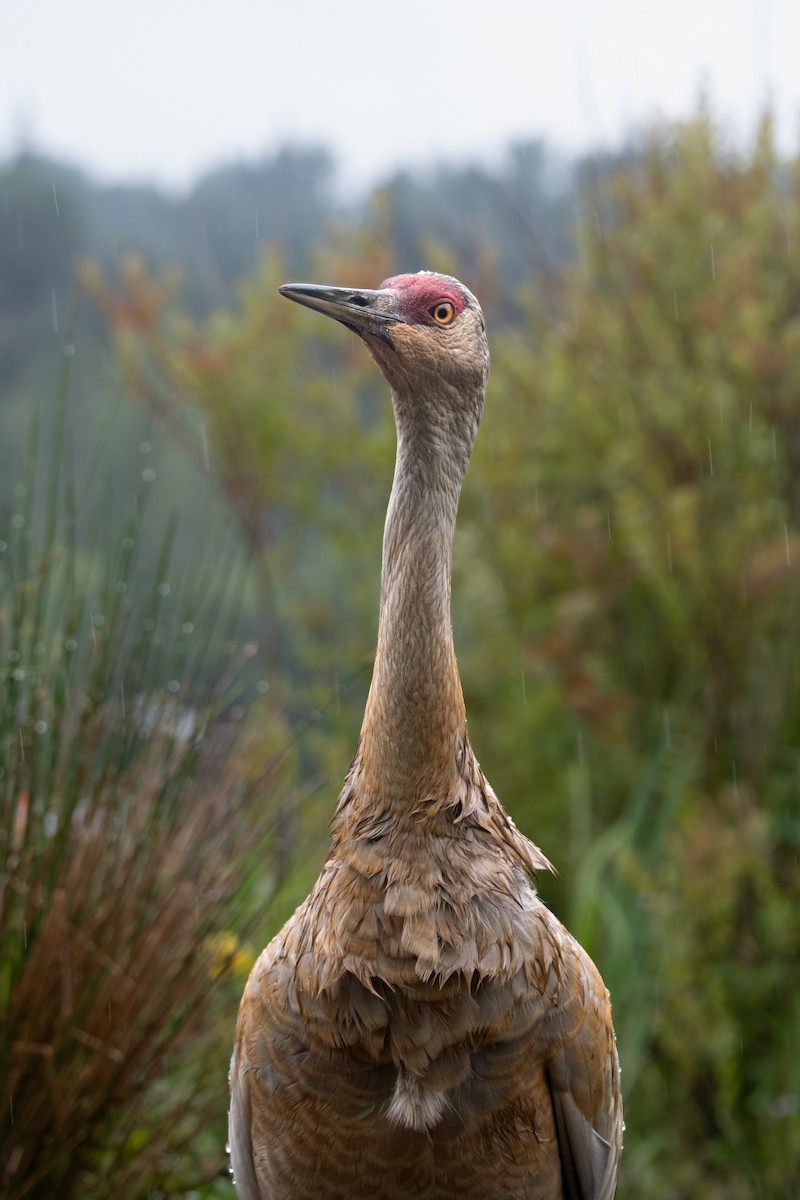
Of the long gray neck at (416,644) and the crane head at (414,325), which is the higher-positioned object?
the crane head at (414,325)

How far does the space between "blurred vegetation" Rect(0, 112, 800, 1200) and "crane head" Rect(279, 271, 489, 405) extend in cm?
90

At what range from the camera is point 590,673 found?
162 inches

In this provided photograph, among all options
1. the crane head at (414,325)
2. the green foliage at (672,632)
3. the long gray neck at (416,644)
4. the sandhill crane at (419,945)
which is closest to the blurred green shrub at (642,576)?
the green foliage at (672,632)

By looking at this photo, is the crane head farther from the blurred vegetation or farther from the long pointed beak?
the blurred vegetation

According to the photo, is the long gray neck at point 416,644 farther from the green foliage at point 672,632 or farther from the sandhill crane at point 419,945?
the green foliage at point 672,632

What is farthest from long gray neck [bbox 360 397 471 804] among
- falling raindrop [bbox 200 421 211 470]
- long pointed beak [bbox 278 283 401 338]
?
falling raindrop [bbox 200 421 211 470]

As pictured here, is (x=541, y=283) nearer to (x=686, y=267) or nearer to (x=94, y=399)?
(x=686, y=267)

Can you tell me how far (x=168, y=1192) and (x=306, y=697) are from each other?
99.8 inches

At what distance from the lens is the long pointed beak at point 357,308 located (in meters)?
1.56

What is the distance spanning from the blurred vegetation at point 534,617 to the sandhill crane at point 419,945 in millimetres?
577

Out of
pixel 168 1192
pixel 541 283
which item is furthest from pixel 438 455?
pixel 541 283

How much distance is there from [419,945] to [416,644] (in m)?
0.40

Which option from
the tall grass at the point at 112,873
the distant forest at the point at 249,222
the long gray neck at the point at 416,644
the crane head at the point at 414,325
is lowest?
the tall grass at the point at 112,873

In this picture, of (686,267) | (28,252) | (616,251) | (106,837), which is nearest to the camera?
(106,837)
